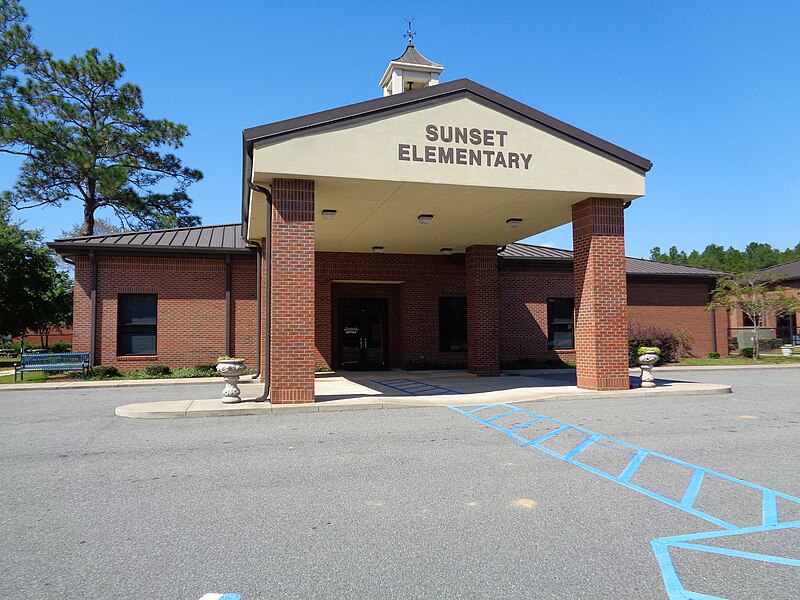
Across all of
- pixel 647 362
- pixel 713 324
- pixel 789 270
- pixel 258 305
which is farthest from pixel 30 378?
pixel 789 270

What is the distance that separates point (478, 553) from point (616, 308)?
405 inches

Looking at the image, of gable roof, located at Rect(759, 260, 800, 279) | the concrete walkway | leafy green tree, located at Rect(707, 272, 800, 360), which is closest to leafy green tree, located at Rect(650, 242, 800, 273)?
gable roof, located at Rect(759, 260, 800, 279)

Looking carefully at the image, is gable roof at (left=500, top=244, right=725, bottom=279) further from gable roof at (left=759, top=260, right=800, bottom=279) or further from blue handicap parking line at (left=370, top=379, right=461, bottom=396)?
gable roof at (left=759, top=260, right=800, bottom=279)

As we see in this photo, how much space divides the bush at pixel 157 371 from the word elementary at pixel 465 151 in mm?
12009

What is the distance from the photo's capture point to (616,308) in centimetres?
1338

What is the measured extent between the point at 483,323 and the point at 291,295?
9.16 metres

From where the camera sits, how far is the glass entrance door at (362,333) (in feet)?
71.4

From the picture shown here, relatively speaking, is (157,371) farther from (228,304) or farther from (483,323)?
(483,323)

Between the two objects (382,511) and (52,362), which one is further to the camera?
(52,362)

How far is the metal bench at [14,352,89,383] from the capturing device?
1838 cm

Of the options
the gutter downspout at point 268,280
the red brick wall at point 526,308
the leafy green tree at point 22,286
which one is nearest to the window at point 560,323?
the red brick wall at point 526,308

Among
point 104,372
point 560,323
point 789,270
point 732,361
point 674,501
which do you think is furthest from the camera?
point 789,270

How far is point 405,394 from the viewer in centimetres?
1362

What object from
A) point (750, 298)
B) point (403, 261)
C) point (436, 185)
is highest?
point (436, 185)
